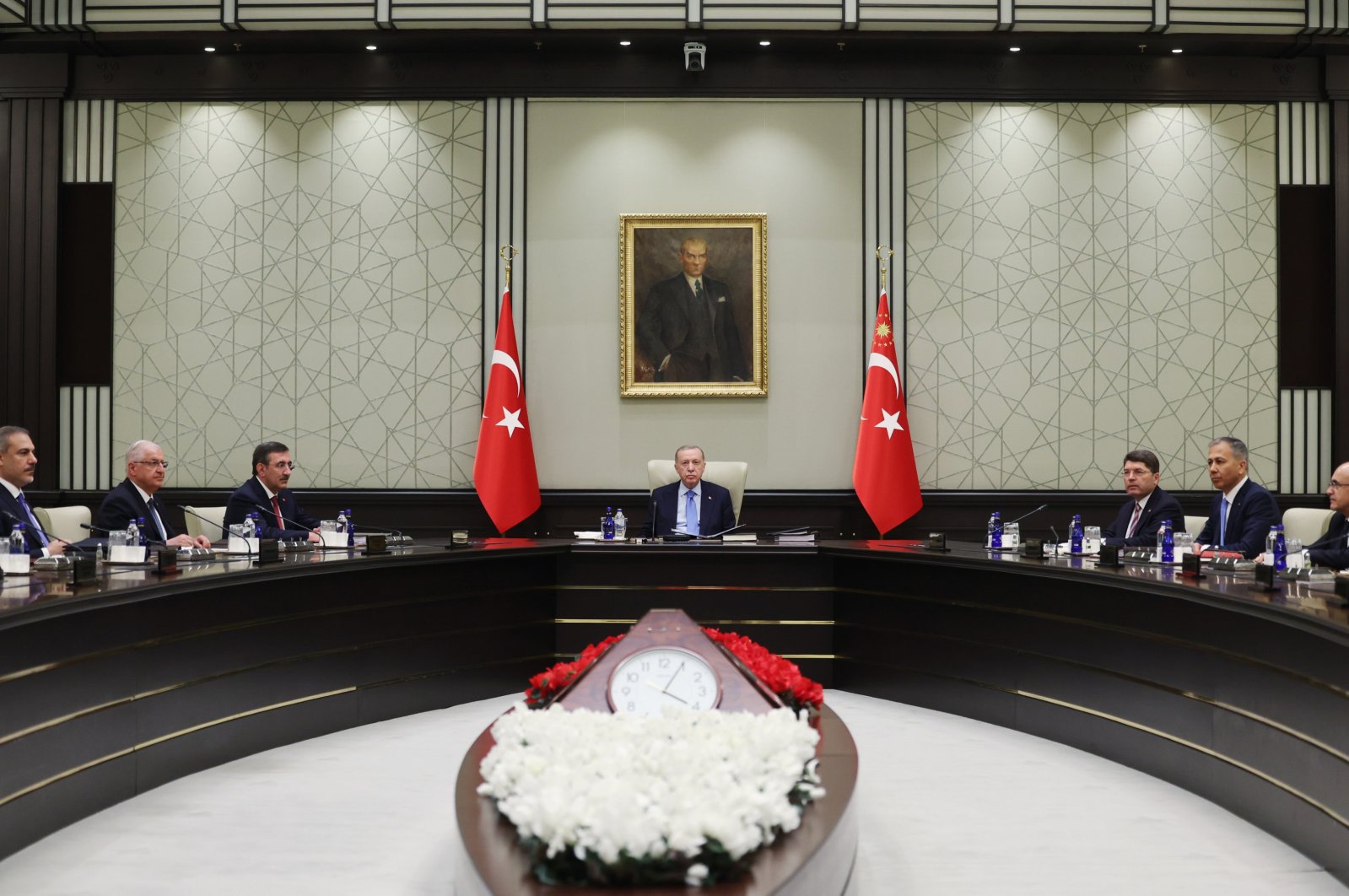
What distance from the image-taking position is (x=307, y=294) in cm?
679

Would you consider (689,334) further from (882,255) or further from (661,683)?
(661,683)

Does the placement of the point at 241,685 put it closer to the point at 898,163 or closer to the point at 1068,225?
the point at 898,163

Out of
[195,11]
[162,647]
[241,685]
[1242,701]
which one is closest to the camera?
[1242,701]

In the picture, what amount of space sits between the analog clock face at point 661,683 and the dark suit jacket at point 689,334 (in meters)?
4.39

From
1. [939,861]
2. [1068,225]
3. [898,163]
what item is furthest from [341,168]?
[939,861]

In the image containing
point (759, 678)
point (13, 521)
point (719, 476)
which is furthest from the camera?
point (719, 476)

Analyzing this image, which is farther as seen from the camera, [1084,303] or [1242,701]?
[1084,303]

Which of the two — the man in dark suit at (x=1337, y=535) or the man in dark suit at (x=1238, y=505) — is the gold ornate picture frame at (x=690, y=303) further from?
the man in dark suit at (x=1337, y=535)

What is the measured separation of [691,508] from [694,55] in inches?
108

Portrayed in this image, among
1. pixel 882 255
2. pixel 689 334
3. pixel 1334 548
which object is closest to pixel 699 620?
pixel 689 334

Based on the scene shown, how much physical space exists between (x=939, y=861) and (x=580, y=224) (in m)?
4.72

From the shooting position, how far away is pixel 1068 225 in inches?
267

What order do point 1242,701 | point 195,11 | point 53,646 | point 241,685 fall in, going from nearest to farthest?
point 53,646
point 1242,701
point 241,685
point 195,11

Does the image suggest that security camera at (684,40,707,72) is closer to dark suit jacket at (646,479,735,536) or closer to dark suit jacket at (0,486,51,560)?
dark suit jacket at (646,479,735,536)
